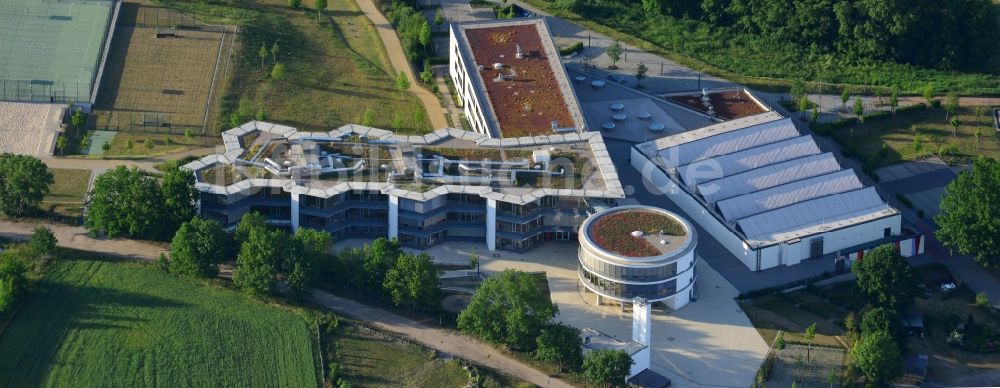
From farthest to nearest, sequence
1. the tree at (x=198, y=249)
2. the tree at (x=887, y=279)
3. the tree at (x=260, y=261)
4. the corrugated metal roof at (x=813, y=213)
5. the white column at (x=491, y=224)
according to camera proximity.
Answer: the corrugated metal roof at (x=813, y=213)
the white column at (x=491, y=224)
the tree at (x=198, y=249)
the tree at (x=260, y=261)
the tree at (x=887, y=279)

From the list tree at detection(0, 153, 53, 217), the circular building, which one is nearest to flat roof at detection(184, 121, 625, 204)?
the circular building

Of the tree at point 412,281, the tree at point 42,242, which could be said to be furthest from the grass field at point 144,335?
the tree at point 412,281

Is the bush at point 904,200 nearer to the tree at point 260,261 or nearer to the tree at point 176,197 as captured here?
the tree at point 260,261

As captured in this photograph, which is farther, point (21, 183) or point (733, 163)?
point (733, 163)

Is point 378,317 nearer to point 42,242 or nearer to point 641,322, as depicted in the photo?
point 641,322

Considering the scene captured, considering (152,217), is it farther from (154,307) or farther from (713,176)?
(713,176)

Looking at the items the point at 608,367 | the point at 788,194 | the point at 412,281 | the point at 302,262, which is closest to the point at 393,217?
the point at 412,281
